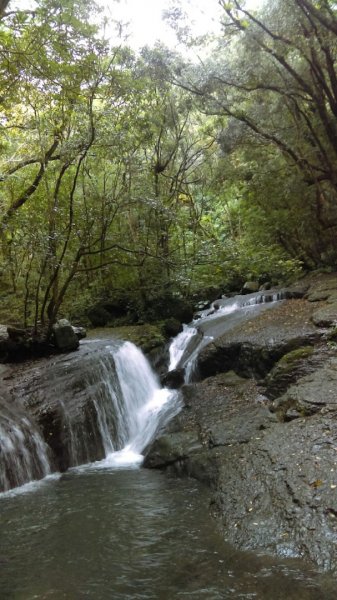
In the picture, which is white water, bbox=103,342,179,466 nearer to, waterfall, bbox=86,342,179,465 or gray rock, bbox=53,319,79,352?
waterfall, bbox=86,342,179,465

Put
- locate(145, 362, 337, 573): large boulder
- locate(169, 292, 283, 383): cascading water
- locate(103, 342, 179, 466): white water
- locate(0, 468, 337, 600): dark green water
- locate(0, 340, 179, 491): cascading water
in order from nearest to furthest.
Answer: locate(0, 468, 337, 600): dark green water
locate(145, 362, 337, 573): large boulder
locate(0, 340, 179, 491): cascading water
locate(103, 342, 179, 466): white water
locate(169, 292, 283, 383): cascading water

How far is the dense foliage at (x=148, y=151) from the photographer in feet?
30.9

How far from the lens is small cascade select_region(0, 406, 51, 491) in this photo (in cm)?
637

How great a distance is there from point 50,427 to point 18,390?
1.26 metres

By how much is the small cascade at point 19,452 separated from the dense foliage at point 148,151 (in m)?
3.68

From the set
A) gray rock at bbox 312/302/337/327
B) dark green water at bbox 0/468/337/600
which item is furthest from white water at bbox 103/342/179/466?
gray rock at bbox 312/302/337/327

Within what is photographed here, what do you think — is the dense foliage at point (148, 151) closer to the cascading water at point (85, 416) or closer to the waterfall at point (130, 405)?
the cascading water at point (85, 416)

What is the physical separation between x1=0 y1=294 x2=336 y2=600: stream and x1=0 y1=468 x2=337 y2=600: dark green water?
1cm

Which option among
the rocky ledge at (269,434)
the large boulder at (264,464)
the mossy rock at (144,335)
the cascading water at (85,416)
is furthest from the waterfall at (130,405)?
the large boulder at (264,464)

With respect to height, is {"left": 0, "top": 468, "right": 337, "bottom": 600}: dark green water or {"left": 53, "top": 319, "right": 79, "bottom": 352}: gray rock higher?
{"left": 53, "top": 319, "right": 79, "bottom": 352}: gray rock

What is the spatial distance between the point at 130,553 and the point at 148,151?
47.8 feet

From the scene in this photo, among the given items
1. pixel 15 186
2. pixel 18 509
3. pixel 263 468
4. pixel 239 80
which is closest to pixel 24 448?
pixel 18 509

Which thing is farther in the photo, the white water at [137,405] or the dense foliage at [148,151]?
the dense foliage at [148,151]

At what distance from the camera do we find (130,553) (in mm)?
4172
